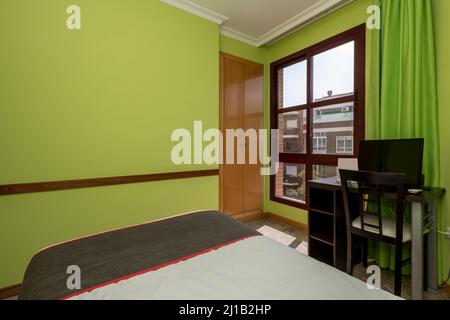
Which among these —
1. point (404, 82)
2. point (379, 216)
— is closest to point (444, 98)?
point (404, 82)

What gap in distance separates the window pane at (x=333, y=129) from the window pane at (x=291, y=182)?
456mm

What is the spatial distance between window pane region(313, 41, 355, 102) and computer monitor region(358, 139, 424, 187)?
0.88 m

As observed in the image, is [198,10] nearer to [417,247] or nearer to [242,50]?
[242,50]

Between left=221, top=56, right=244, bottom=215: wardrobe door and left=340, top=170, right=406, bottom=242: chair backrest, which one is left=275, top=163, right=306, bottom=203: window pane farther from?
left=340, top=170, right=406, bottom=242: chair backrest

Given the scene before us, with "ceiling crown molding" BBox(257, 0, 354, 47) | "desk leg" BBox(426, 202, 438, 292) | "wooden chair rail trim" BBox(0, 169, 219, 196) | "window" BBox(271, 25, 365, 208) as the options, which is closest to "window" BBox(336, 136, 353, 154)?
"window" BBox(271, 25, 365, 208)

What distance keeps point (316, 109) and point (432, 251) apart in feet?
6.30

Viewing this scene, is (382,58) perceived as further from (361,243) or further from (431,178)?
(361,243)

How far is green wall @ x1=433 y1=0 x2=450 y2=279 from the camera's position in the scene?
68.9 inches

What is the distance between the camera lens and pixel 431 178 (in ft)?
5.91

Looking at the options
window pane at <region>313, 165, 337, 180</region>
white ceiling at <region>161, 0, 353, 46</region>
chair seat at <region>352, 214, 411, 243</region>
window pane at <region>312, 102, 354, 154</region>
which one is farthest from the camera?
window pane at <region>313, 165, 337, 180</region>
